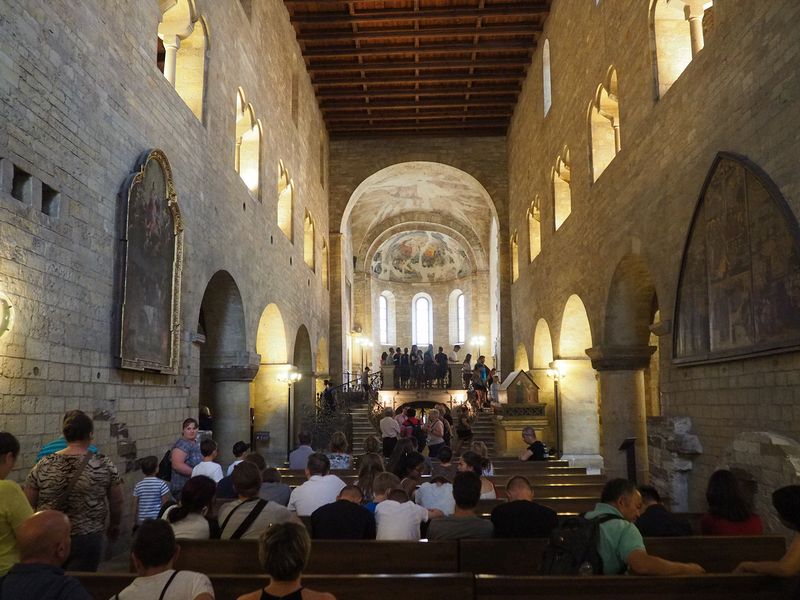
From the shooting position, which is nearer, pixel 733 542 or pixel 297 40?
pixel 733 542

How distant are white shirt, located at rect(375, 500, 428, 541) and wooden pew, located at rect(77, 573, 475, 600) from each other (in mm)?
1413

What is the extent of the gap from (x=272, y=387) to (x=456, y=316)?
75.4 feet

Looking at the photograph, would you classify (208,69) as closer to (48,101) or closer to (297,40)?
(48,101)

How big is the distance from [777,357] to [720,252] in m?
1.57

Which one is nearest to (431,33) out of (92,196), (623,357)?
(623,357)

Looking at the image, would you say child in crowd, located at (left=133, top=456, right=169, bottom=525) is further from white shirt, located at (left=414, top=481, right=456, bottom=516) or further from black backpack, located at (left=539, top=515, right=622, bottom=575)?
black backpack, located at (left=539, top=515, right=622, bottom=575)

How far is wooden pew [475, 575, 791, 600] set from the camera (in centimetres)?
343

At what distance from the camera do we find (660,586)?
11.3ft

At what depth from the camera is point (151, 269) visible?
27.3 ft

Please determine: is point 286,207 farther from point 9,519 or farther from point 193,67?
Answer: point 9,519

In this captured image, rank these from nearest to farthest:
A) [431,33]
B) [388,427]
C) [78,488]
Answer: [78,488]
[388,427]
[431,33]

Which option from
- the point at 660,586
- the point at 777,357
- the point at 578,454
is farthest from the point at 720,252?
the point at 578,454

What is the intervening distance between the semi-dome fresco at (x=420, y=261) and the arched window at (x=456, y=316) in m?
1.06

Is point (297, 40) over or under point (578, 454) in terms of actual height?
over
